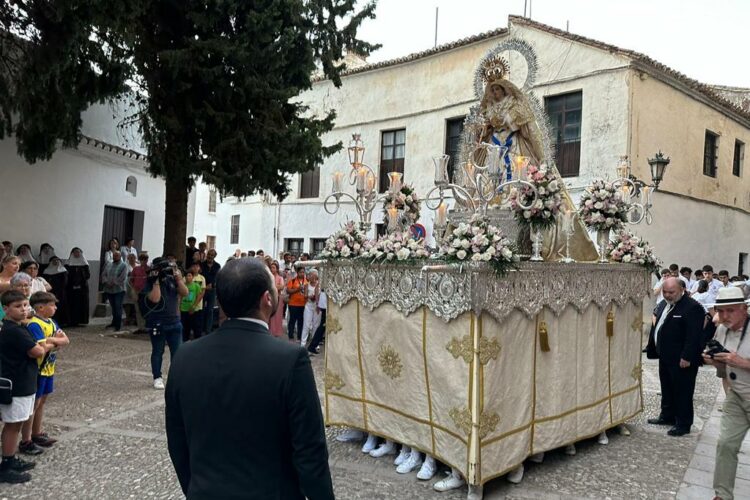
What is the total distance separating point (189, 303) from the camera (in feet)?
33.9

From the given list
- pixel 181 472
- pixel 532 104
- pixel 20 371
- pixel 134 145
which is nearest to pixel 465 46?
pixel 134 145

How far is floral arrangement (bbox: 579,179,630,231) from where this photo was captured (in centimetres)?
630

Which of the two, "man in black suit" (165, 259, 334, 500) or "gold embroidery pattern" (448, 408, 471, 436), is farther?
"gold embroidery pattern" (448, 408, 471, 436)

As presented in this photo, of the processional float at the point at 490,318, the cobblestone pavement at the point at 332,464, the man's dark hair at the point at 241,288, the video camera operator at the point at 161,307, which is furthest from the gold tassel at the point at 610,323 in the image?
the video camera operator at the point at 161,307

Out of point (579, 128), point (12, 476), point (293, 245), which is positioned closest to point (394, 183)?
point (12, 476)

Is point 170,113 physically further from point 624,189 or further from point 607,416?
point 607,416

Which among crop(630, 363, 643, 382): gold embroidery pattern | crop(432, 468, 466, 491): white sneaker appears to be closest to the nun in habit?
crop(432, 468, 466, 491): white sneaker

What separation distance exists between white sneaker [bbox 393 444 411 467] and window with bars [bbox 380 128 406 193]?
15759 mm

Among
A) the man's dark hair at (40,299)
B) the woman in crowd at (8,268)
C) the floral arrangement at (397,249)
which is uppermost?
the floral arrangement at (397,249)

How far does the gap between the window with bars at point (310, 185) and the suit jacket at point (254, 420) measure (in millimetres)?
21083

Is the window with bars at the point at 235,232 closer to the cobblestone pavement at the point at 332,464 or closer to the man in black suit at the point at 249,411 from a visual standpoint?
the cobblestone pavement at the point at 332,464

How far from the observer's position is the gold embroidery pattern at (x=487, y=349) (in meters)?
4.44

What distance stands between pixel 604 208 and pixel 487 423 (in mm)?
3070

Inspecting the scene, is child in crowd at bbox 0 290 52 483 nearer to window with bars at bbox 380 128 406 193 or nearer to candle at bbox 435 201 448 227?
candle at bbox 435 201 448 227
